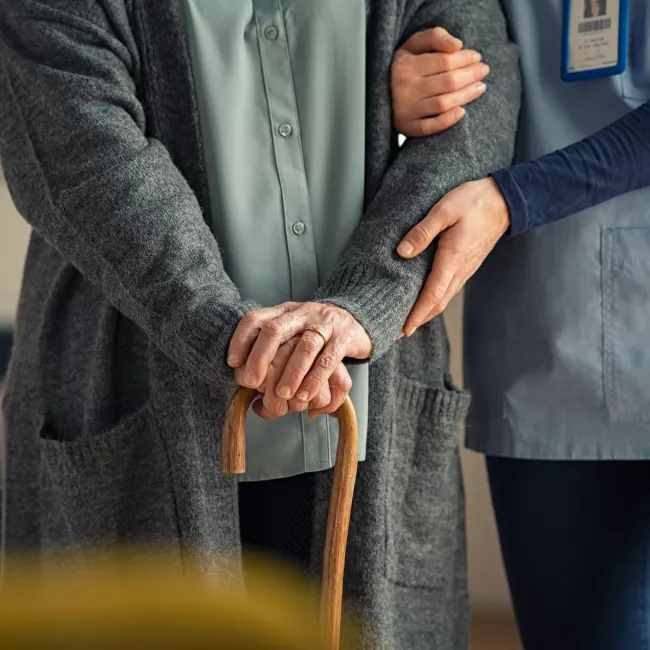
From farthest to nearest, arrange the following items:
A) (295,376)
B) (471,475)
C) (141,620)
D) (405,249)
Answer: (471,475) < (405,249) < (295,376) < (141,620)

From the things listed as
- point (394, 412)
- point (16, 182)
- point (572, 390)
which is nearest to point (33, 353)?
point (16, 182)

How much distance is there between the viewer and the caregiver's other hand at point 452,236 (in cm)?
97

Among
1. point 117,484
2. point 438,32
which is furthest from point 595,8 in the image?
point 117,484

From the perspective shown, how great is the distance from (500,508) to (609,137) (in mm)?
502

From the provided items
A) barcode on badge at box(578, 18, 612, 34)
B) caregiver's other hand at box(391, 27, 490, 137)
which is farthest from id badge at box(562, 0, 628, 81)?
caregiver's other hand at box(391, 27, 490, 137)

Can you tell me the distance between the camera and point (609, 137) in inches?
40.6

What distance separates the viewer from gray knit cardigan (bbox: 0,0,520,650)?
0.92 metres

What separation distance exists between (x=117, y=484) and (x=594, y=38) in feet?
2.49

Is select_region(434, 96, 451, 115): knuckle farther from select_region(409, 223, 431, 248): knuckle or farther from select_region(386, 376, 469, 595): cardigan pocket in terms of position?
select_region(386, 376, 469, 595): cardigan pocket

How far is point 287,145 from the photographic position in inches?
39.9

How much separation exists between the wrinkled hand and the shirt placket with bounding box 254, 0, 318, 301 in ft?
0.47

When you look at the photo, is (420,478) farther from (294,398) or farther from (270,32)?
(270,32)

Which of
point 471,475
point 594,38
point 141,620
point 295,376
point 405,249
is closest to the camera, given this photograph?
point 141,620

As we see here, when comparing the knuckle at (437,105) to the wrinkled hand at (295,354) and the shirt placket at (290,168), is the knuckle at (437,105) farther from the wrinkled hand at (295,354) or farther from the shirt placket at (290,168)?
the wrinkled hand at (295,354)
